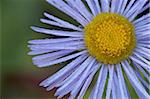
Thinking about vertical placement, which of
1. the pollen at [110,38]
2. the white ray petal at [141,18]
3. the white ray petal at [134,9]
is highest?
the white ray petal at [134,9]

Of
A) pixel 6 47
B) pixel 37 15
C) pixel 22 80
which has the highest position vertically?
pixel 37 15

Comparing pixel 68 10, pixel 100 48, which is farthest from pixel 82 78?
pixel 68 10

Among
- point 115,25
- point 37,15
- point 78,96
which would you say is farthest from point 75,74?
point 37,15

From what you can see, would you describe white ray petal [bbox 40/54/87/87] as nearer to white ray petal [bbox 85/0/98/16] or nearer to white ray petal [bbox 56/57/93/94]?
white ray petal [bbox 56/57/93/94]

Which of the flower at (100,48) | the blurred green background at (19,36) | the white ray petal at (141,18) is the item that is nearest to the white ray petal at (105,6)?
the flower at (100,48)

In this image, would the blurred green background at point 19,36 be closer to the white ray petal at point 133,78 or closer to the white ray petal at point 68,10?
the white ray petal at point 68,10

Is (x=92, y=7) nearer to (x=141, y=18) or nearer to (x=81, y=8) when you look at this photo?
(x=81, y=8)

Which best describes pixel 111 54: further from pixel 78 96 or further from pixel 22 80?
pixel 22 80
